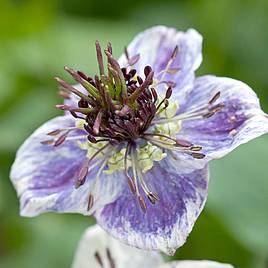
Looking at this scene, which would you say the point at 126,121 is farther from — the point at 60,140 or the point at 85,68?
the point at 85,68

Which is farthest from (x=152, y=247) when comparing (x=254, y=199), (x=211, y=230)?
(x=211, y=230)

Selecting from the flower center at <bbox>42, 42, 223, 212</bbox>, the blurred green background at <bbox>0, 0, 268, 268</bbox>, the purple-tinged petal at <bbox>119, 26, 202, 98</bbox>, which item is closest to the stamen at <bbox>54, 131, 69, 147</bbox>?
the flower center at <bbox>42, 42, 223, 212</bbox>

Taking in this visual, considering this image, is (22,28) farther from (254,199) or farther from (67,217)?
(254,199)

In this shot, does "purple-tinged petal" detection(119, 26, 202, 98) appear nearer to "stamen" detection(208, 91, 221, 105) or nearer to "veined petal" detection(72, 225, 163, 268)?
"stamen" detection(208, 91, 221, 105)

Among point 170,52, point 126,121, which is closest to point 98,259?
point 126,121

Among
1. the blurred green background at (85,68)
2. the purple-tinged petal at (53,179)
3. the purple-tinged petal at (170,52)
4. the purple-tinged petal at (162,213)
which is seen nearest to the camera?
the purple-tinged petal at (162,213)

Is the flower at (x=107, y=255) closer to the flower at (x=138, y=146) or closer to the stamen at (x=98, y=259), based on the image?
the stamen at (x=98, y=259)

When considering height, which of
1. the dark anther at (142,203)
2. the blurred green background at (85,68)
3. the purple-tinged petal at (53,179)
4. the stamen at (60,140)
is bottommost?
the blurred green background at (85,68)

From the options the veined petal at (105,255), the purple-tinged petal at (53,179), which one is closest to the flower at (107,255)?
the veined petal at (105,255)
